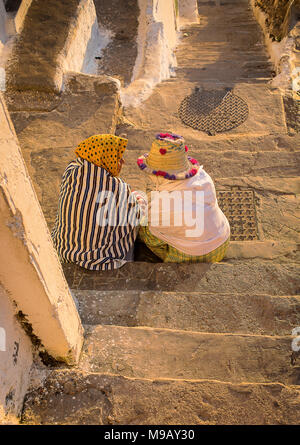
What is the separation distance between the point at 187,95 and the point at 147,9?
2.41 meters

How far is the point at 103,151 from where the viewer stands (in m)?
3.05

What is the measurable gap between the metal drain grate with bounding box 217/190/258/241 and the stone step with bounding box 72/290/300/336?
3.80ft

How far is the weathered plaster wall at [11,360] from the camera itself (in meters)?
1.72

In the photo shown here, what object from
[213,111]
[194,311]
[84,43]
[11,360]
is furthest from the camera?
[84,43]

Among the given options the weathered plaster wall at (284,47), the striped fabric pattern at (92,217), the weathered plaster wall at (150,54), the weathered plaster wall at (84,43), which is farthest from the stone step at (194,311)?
the weathered plaster wall at (284,47)

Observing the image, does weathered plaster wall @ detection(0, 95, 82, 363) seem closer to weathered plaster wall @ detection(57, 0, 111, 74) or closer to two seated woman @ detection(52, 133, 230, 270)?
two seated woman @ detection(52, 133, 230, 270)

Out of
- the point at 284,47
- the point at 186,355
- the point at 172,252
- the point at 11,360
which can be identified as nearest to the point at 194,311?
the point at 186,355

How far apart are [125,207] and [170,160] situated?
22.0 inches

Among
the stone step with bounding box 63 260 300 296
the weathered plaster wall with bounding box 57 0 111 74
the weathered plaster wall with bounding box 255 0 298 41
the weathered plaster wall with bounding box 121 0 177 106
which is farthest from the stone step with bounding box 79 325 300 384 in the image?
the weathered plaster wall with bounding box 255 0 298 41

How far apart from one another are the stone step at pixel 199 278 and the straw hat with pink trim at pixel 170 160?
729mm

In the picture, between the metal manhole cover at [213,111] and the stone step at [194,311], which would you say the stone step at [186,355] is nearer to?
the stone step at [194,311]

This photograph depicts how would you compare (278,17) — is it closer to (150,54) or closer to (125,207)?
(150,54)
